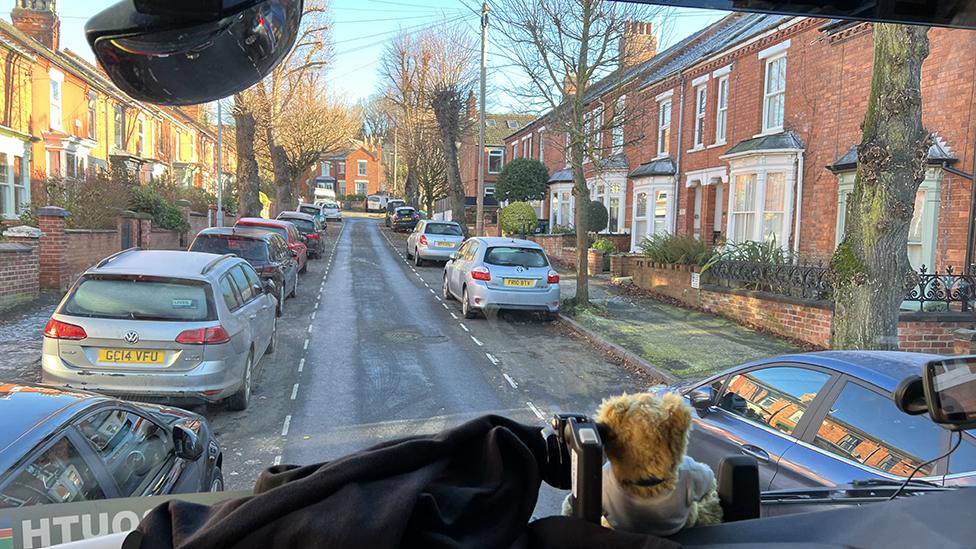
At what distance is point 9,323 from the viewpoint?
33.2ft

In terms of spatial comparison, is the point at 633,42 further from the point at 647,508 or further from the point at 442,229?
the point at 647,508

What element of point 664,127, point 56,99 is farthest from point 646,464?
point 56,99

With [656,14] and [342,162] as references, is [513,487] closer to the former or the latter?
[656,14]

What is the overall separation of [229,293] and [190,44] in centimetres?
582

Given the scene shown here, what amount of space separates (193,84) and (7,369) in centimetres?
795

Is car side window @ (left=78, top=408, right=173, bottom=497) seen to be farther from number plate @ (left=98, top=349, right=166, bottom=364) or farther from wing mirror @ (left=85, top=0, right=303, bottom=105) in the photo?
number plate @ (left=98, top=349, right=166, bottom=364)

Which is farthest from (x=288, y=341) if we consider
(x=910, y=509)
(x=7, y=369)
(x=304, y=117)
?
(x=304, y=117)

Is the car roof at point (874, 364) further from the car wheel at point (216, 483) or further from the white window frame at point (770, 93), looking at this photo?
the white window frame at point (770, 93)

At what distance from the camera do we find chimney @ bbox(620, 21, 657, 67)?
44.4 feet

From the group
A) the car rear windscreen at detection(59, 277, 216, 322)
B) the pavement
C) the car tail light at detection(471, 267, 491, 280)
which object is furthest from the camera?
the car tail light at detection(471, 267, 491, 280)

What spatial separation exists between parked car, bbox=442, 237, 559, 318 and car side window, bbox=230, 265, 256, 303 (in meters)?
5.11

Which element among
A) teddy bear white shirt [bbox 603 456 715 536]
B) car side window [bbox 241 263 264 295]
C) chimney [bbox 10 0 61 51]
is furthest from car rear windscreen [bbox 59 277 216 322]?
chimney [bbox 10 0 61 51]

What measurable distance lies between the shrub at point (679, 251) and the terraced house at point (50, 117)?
1419 cm

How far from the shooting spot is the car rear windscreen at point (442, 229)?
22.8m
